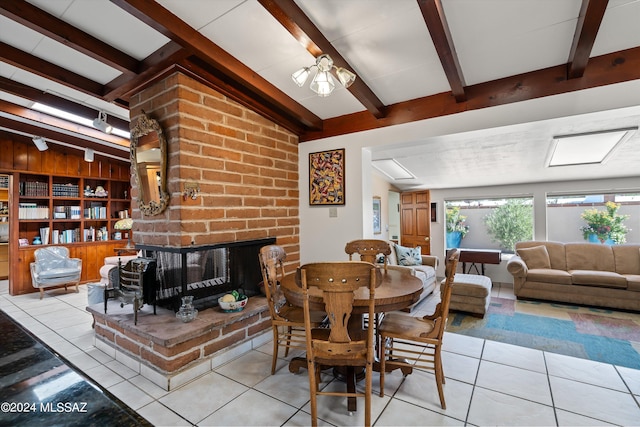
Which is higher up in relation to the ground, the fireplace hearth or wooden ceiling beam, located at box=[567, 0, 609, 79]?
wooden ceiling beam, located at box=[567, 0, 609, 79]

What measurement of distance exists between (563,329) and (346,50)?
3637 mm

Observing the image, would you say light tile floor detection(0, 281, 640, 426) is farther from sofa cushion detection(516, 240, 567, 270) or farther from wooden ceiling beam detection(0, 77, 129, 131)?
sofa cushion detection(516, 240, 567, 270)

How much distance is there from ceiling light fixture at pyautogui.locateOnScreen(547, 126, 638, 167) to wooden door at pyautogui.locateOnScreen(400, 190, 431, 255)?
2.34 metres

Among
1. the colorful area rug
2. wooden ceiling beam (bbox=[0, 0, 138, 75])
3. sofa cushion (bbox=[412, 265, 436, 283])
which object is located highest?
wooden ceiling beam (bbox=[0, 0, 138, 75])

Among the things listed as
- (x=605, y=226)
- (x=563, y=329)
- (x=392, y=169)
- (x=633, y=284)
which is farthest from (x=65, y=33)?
(x=605, y=226)

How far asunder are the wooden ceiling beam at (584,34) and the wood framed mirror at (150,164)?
9.27ft

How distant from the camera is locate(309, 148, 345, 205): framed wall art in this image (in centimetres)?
327

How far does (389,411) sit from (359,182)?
2056mm

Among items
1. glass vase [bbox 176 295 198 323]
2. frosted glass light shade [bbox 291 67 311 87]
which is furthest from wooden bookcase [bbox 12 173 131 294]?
frosted glass light shade [bbox 291 67 311 87]

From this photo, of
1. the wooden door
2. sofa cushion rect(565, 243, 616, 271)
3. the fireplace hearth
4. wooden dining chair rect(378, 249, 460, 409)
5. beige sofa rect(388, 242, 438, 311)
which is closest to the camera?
wooden dining chair rect(378, 249, 460, 409)

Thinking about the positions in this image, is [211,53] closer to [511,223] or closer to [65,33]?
[65,33]

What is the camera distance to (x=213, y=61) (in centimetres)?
221

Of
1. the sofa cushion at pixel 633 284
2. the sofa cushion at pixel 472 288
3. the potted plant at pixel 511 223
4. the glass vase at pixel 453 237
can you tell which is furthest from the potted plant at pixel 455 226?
the sofa cushion at pixel 633 284

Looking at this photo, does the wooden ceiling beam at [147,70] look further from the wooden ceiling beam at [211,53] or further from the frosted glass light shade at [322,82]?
the frosted glass light shade at [322,82]
